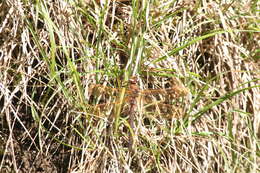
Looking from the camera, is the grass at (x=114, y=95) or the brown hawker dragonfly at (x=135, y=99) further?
the grass at (x=114, y=95)

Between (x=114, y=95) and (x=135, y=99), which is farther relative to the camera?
(x=114, y=95)

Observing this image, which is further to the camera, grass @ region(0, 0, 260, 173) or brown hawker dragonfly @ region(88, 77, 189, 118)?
grass @ region(0, 0, 260, 173)

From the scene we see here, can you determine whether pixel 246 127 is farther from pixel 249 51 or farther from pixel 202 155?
pixel 249 51

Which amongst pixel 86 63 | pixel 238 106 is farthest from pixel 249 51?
pixel 86 63

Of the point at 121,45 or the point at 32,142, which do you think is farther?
the point at 121,45
